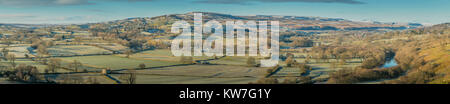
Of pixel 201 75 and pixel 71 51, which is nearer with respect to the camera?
pixel 201 75

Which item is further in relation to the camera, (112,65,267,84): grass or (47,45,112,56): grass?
(47,45,112,56): grass

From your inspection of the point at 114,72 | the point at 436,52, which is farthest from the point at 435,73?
the point at 114,72

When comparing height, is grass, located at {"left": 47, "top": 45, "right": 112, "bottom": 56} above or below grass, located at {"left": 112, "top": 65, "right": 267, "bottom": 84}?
above

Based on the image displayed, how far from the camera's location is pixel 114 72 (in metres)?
40.3

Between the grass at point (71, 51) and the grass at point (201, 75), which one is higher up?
the grass at point (71, 51)

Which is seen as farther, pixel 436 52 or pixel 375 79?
pixel 436 52

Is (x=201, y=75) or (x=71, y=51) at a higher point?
(x=71, y=51)

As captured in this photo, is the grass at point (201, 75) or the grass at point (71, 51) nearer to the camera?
the grass at point (201, 75)
